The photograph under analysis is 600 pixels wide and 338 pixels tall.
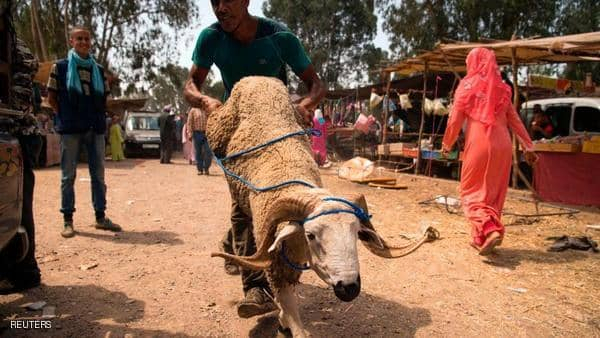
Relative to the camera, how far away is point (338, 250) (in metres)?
1.82

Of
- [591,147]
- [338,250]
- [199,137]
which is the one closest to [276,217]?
[338,250]

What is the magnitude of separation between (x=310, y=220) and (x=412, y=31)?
20.3 m

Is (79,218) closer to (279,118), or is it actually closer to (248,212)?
(248,212)

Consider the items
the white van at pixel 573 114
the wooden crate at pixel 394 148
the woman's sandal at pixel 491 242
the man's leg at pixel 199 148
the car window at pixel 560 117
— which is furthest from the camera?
the wooden crate at pixel 394 148

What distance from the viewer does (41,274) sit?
339 cm

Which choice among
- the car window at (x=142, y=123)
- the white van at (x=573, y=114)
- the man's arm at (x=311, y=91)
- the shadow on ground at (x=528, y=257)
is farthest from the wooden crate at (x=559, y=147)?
the car window at (x=142, y=123)

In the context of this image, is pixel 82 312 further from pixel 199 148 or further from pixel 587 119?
pixel 587 119

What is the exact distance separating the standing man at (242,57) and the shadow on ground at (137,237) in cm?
190

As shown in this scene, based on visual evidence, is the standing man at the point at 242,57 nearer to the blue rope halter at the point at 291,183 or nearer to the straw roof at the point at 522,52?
the blue rope halter at the point at 291,183

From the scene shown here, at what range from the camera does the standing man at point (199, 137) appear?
10469 millimetres

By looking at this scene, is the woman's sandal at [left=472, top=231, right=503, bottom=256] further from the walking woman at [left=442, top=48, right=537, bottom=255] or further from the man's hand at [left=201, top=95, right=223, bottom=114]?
the man's hand at [left=201, top=95, right=223, bottom=114]

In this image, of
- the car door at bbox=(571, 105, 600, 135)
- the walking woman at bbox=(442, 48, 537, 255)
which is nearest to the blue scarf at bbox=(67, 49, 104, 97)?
the walking woman at bbox=(442, 48, 537, 255)

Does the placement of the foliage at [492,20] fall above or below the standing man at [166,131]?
above

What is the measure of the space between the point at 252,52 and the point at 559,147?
278 inches
